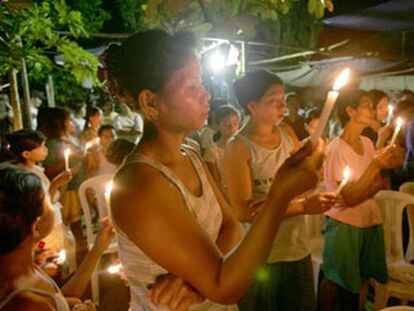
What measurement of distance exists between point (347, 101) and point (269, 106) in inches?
51.1

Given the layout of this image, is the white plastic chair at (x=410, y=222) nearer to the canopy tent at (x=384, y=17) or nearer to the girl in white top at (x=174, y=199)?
the canopy tent at (x=384, y=17)

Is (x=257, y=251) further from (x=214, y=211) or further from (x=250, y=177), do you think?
(x=250, y=177)

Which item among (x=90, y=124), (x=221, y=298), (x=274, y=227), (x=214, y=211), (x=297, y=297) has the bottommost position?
(x=297, y=297)

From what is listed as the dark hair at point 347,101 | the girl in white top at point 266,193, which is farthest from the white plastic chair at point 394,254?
the girl in white top at point 266,193

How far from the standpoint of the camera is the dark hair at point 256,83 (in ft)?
10.2

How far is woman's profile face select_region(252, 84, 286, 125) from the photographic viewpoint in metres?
3.09

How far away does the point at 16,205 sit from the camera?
1.91m

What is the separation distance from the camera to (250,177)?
2.99m

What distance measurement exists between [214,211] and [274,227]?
1.62 feet

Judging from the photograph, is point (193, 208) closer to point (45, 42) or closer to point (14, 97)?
point (45, 42)

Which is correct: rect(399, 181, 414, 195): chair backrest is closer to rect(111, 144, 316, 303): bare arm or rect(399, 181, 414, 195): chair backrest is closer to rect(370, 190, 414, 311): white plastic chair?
rect(370, 190, 414, 311): white plastic chair

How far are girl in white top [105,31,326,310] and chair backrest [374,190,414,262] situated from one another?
281 cm

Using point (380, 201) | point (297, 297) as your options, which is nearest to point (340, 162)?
point (380, 201)

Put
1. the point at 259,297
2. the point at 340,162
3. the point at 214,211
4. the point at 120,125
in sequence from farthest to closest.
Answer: the point at 120,125, the point at 340,162, the point at 259,297, the point at 214,211
